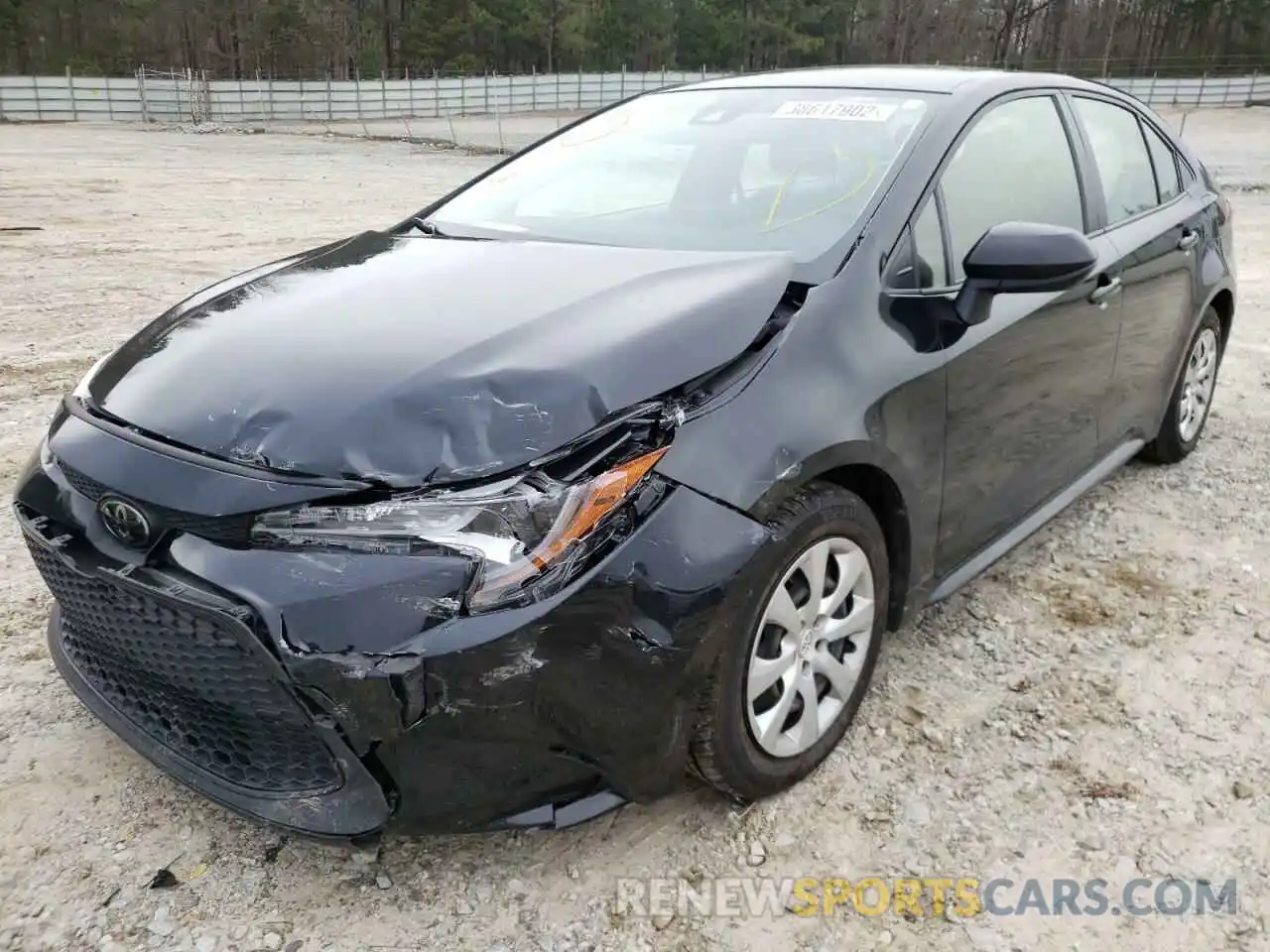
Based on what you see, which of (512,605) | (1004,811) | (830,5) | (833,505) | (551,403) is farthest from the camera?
(830,5)

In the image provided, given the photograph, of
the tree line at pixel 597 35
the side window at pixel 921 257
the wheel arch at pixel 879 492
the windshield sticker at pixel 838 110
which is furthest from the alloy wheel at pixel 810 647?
the tree line at pixel 597 35

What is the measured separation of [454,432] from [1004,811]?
154 cm

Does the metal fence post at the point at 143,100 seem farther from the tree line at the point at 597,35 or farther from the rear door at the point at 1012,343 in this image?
the rear door at the point at 1012,343

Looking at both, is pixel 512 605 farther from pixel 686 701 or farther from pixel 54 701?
pixel 54 701

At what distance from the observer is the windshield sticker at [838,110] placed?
2871 mm

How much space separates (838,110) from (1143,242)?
1.28 metres

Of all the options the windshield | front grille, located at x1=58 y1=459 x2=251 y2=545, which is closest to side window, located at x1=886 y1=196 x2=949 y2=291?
the windshield

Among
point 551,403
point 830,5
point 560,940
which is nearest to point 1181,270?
point 551,403

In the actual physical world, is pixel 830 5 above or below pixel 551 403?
above

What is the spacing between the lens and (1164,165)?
3.94 meters

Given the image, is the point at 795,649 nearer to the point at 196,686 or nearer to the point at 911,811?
the point at 911,811

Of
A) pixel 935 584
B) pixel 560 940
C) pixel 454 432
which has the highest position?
pixel 454 432

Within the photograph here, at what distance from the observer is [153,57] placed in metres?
50.7

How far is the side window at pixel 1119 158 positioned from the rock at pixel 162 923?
3.29 metres
